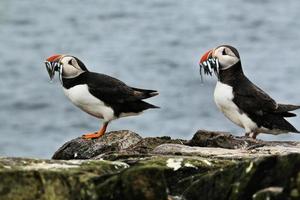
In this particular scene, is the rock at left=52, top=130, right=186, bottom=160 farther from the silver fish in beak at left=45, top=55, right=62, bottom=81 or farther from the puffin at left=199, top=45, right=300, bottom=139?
the silver fish in beak at left=45, top=55, right=62, bottom=81

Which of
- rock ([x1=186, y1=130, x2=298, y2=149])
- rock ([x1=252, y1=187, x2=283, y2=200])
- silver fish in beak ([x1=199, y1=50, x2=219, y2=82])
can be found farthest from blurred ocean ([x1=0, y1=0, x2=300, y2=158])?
rock ([x1=252, y1=187, x2=283, y2=200])

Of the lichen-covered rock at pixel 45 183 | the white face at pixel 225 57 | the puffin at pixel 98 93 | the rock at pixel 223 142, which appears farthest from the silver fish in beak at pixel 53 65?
the lichen-covered rock at pixel 45 183

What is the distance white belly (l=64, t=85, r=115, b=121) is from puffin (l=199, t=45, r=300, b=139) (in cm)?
115

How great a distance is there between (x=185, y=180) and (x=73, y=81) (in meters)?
5.07

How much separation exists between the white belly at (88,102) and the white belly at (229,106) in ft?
4.02

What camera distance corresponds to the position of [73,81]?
39.9ft

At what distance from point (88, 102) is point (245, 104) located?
1.70 meters

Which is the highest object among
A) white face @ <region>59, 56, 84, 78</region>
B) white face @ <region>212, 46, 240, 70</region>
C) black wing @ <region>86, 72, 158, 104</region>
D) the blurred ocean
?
white face @ <region>212, 46, 240, 70</region>

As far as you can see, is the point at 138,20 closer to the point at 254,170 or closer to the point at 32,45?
the point at 32,45

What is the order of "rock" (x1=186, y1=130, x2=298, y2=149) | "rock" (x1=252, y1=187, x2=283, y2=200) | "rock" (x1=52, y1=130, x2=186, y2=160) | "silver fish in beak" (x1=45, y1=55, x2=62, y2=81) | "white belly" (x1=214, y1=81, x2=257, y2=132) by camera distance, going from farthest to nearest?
"silver fish in beak" (x1=45, y1=55, x2=62, y2=81) → "white belly" (x1=214, y1=81, x2=257, y2=132) → "rock" (x1=52, y1=130, x2=186, y2=160) → "rock" (x1=186, y1=130, x2=298, y2=149) → "rock" (x1=252, y1=187, x2=283, y2=200)

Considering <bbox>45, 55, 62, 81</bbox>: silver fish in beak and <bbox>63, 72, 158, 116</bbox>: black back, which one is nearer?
<bbox>63, 72, 158, 116</bbox>: black back

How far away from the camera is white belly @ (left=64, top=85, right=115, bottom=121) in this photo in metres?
12.0

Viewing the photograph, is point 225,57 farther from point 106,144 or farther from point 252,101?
point 106,144

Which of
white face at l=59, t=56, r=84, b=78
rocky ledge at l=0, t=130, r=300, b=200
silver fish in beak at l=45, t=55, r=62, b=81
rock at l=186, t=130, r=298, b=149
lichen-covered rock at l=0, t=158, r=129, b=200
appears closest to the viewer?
rocky ledge at l=0, t=130, r=300, b=200
